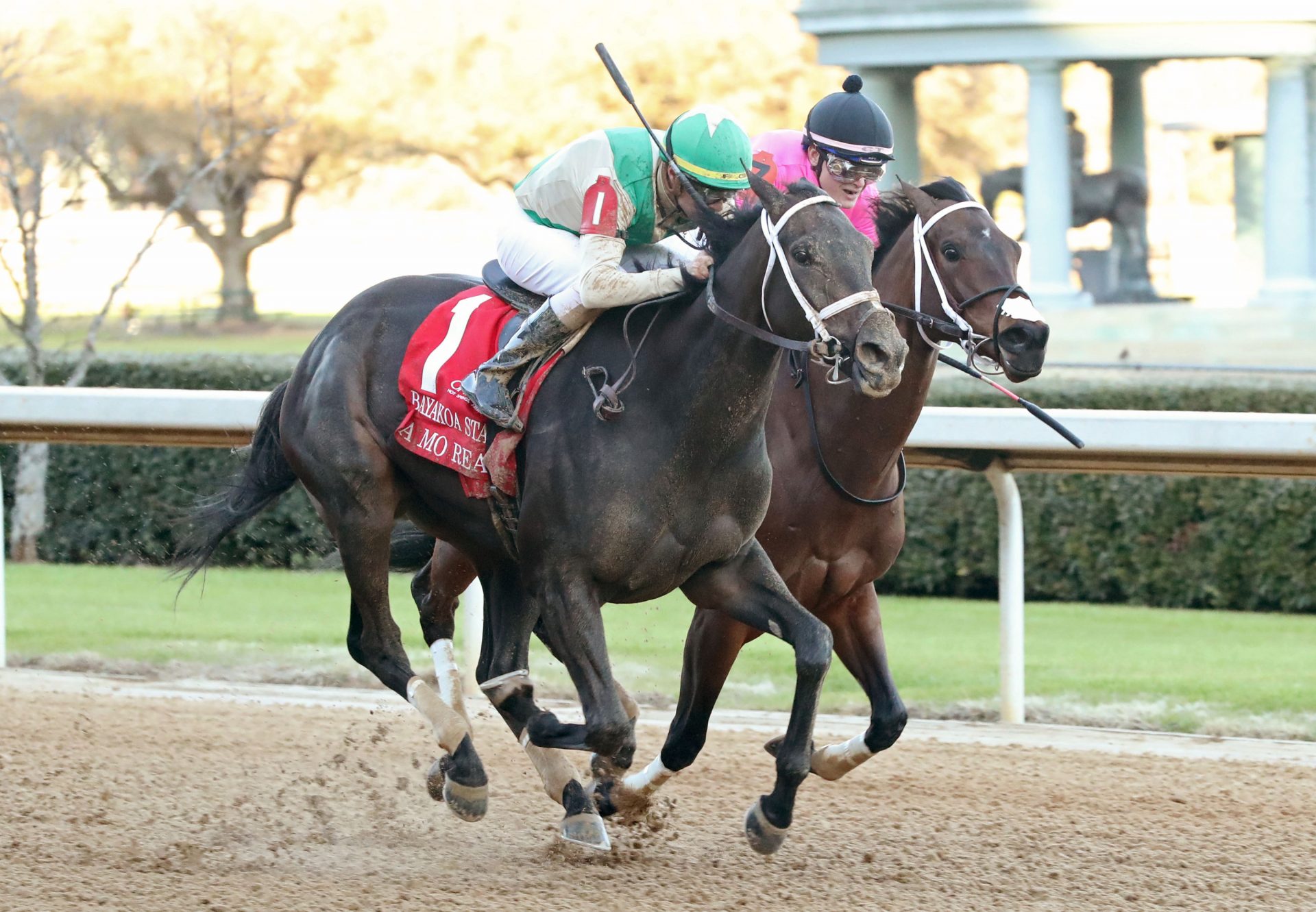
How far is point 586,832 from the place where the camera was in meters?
4.03

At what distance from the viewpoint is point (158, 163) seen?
11922 mm

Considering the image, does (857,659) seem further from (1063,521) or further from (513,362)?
(1063,521)

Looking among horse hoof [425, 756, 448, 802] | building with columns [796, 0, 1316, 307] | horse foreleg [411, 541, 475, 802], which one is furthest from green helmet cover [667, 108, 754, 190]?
building with columns [796, 0, 1316, 307]

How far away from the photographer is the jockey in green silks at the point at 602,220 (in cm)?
380

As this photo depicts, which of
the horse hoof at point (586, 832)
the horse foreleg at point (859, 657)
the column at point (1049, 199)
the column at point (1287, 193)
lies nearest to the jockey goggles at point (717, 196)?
the horse foreleg at point (859, 657)

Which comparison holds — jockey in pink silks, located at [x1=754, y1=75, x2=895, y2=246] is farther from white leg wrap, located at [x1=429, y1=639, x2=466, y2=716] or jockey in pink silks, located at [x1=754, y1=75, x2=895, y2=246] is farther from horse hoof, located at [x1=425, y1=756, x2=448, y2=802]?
horse hoof, located at [x1=425, y1=756, x2=448, y2=802]

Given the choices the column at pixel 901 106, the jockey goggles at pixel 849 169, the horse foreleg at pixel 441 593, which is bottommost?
the horse foreleg at pixel 441 593

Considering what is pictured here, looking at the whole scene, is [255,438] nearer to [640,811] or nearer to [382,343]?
[382,343]

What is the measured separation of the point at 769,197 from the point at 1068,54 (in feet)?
38.0

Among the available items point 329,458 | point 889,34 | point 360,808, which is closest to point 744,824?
point 360,808

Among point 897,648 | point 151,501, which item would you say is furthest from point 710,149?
point 151,501

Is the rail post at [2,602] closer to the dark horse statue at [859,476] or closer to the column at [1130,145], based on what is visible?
the dark horse statue at [859,476]

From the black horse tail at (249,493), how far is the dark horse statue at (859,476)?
4.45ft

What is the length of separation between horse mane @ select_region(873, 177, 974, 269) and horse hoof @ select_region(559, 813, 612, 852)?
1.51 metres
